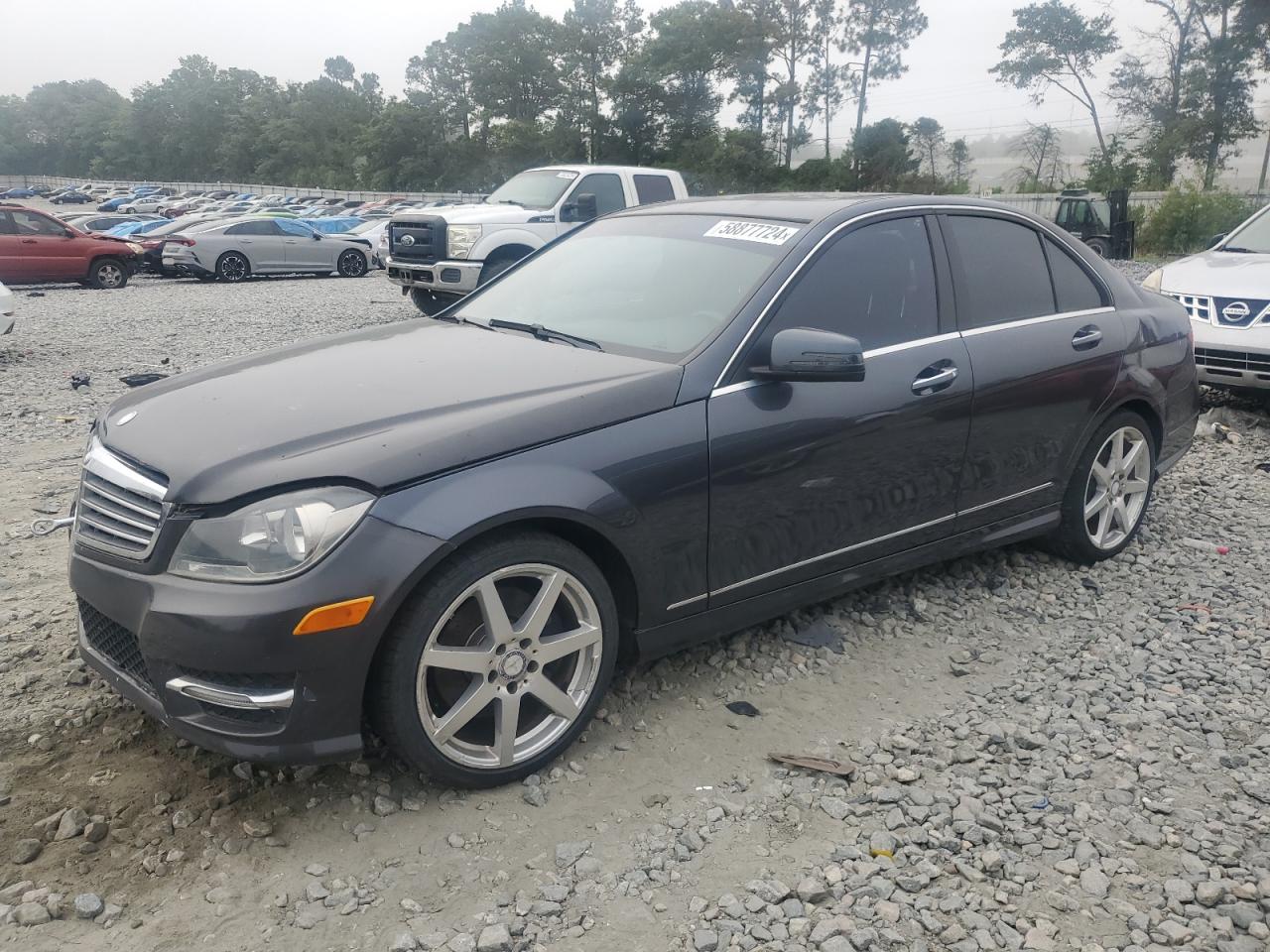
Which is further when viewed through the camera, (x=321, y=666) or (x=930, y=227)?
(x=930, y=227)

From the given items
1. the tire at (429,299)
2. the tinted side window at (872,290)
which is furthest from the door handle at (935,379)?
the tire at (429,299)

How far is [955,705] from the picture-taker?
142 inches

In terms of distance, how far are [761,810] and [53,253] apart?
19681 millimetres

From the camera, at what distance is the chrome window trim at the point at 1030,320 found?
412 cm

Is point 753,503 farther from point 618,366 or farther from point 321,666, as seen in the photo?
point 321,666

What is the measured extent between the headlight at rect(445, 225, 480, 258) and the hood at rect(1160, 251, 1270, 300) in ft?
23.7

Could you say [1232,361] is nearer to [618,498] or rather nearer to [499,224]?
[618,498]

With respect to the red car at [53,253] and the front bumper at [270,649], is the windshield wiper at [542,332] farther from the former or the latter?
Result: the red car at [53,253]

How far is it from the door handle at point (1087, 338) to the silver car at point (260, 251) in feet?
66.4

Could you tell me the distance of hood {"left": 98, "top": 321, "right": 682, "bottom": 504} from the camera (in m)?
2.76

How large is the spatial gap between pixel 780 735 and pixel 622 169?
36.6ft

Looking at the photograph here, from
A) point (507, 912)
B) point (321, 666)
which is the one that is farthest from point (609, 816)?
point (321, 666)

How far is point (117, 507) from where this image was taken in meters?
2.92

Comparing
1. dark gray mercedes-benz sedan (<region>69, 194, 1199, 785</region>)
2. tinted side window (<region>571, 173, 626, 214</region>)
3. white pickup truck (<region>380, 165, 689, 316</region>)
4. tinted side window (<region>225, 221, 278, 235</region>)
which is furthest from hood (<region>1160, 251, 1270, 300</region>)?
tinted side window (<region>225, 221, 278, 235</region>)
